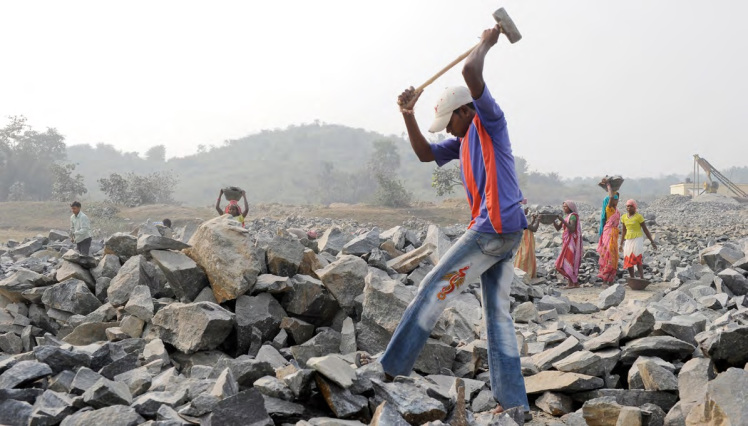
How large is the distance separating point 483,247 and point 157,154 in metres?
90.8

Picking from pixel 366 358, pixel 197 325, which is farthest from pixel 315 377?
pixel 197 325

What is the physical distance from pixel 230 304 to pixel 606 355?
2754mm

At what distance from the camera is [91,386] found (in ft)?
9.07

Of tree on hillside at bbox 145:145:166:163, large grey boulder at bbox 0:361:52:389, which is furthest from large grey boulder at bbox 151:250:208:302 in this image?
tree on hillside at bbox 145:145:166:163

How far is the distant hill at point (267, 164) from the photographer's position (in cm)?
6738

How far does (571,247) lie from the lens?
32.0 feet

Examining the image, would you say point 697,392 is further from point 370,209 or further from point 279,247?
point 370,209

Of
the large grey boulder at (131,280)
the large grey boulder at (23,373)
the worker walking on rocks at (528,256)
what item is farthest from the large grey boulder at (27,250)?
the worker walking on rocks at (528,256)

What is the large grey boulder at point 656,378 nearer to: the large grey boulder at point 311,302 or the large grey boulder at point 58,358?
the large grey boulder at point 311,302

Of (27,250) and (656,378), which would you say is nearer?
Result: (656,378)

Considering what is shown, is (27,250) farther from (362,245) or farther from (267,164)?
(267,164)

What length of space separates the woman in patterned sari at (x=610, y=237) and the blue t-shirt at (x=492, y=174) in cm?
741

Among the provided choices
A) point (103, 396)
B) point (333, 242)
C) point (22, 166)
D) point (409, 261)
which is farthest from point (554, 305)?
point (22, 166)

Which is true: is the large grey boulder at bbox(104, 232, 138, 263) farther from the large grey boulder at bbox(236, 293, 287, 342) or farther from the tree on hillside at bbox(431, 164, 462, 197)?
the tree on hillside at bbox(431, 164, 462, 197)
